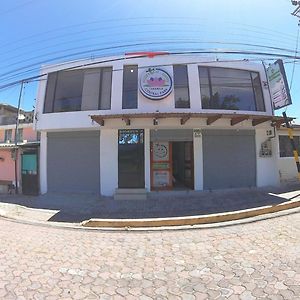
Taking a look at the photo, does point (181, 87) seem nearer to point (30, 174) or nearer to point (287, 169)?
point (287, 169)

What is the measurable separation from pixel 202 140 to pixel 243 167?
2265 mm

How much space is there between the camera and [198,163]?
12734mm

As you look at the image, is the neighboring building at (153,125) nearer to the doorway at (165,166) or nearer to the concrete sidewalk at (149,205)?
the doorway at (165,166)

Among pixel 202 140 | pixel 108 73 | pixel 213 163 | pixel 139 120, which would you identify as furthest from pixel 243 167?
pixel 108 73

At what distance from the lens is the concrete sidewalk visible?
937 cm

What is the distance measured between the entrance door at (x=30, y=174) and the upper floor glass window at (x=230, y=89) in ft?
28.3

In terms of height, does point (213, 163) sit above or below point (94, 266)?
above

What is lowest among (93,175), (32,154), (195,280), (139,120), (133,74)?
(195,280)

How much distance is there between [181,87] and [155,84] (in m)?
1.15

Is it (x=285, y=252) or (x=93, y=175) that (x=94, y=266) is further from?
(x=93, y=175)

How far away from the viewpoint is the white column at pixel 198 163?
1268 centimetres

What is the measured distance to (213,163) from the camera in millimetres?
12859

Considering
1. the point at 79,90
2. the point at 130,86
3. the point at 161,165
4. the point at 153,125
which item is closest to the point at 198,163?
the point at 161,165

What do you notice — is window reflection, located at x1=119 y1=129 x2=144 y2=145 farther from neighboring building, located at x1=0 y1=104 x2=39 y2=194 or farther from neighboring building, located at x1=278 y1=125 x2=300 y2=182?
neighboring building, located at x1=278 y1=125 x2=300 y2=182
